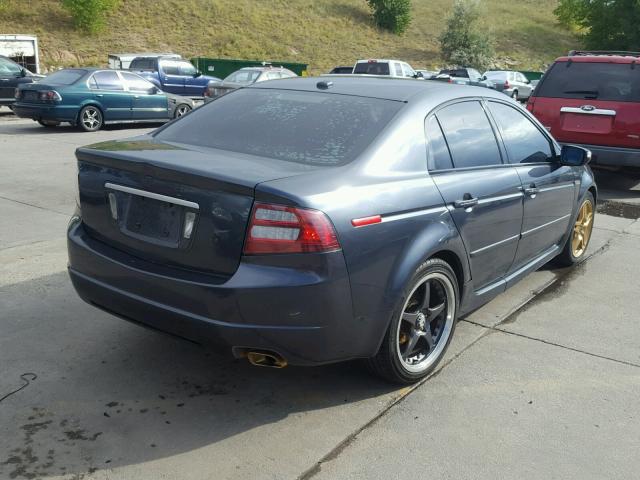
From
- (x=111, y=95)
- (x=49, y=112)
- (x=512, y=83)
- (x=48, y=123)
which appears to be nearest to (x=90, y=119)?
(x=111, y=95)

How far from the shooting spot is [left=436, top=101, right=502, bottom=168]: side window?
13.0 feet

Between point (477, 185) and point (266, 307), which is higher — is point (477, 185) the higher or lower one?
the higher one

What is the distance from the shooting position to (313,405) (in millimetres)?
3436

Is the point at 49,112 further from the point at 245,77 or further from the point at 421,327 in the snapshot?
the point at 421,327

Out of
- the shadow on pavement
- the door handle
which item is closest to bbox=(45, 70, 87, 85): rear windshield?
the shadow on pavement

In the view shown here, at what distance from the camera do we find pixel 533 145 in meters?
4.90

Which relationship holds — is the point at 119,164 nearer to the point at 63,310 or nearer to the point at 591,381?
the point at 63,310

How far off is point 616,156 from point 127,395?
7.70 meters

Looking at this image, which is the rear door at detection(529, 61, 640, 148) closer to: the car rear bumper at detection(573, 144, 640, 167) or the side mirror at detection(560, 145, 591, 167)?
the car rear bumper at detection(573, 144, 640, 167)

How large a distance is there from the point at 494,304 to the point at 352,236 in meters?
2.30

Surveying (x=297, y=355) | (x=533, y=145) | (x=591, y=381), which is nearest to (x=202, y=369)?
(x=297, y=355)

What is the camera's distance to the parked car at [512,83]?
32.3 m

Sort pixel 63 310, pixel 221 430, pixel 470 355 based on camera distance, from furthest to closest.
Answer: pixel 63 310, pixel 470 355, pixel 221 430

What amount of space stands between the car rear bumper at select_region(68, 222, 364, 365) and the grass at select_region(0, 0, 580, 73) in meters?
36.3
